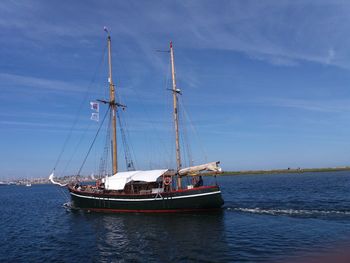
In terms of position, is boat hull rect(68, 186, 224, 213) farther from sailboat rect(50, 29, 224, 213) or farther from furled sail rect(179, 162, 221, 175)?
furled sail rect(179, 162, 221, 175)

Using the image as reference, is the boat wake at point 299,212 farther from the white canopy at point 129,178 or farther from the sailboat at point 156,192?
the white canopy at point 129,178

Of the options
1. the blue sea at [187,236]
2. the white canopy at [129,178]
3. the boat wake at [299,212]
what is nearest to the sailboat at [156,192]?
the white canopy at [129,178]

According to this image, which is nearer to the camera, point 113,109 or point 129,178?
point 129,178

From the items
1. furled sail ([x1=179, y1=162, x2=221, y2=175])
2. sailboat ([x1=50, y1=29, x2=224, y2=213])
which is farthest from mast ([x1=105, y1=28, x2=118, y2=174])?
furled sail ([x1=179, y1=162, x2=221, y2=175])

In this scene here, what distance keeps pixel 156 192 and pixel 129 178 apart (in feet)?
16.5

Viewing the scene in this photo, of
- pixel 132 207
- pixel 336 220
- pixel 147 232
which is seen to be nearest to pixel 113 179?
pixel 132 207

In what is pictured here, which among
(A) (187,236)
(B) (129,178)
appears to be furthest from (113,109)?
(A) (187,236)

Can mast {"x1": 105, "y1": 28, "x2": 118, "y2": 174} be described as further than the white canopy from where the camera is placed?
Yes

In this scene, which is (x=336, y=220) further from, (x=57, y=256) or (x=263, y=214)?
(x=57, y=256)

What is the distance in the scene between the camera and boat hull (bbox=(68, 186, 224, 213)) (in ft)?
129

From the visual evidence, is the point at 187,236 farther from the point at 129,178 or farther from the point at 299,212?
the point at 129,178

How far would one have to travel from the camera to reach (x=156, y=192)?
41.4 metres

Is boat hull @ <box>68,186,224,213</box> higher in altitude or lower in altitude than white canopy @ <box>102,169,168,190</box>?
lower

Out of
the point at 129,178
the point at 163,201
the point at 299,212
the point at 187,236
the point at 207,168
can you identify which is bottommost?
the point at 187,236
